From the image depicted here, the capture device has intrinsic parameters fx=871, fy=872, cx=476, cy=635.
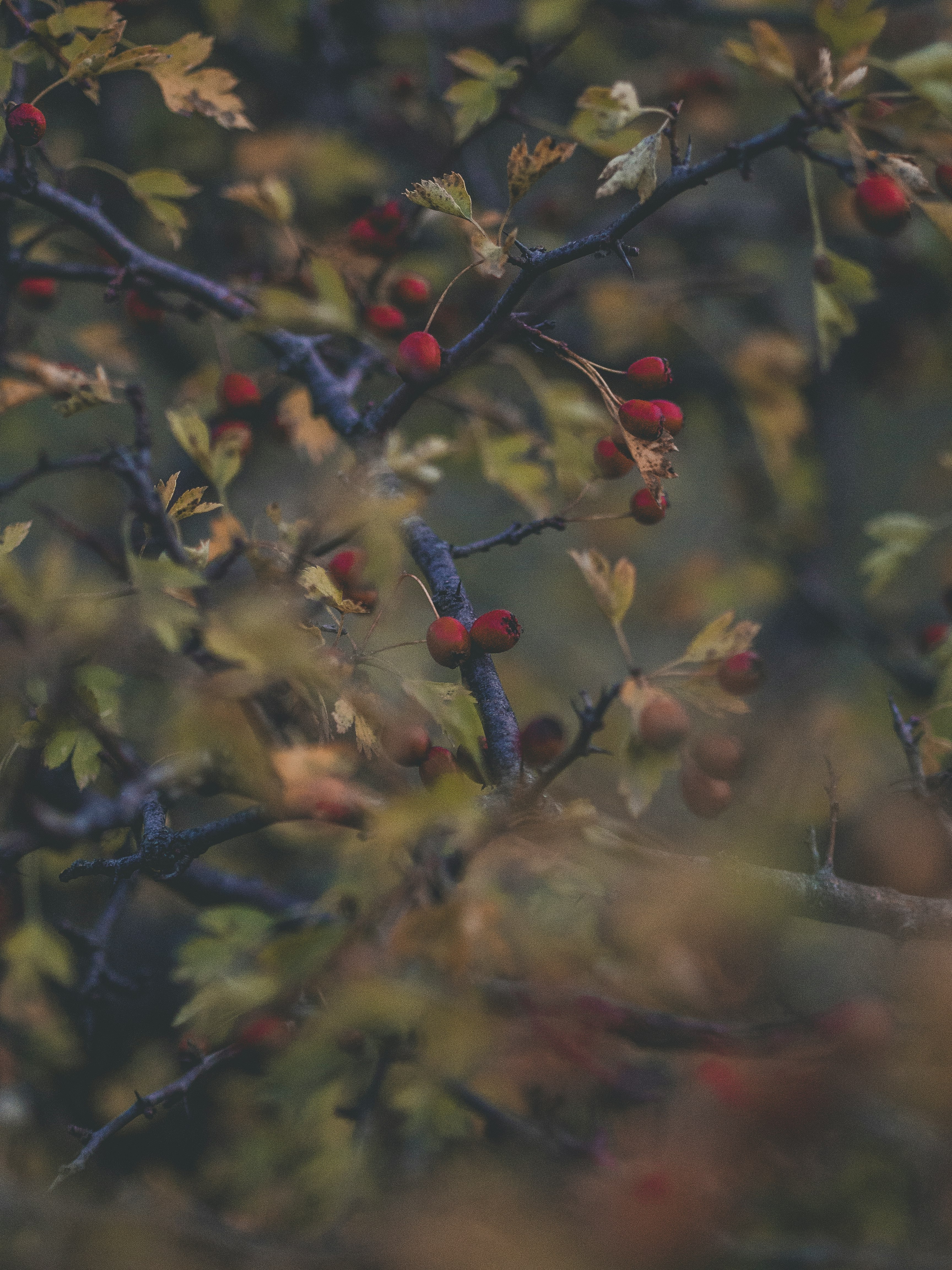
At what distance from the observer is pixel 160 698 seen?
156cm

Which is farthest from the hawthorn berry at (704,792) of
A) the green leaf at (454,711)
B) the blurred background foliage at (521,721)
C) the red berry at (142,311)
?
the red berry at (142,311)

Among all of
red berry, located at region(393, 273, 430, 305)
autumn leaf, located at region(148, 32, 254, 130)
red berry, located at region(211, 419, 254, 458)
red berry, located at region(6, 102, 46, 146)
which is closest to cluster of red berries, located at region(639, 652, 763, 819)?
red berry, located at region(211, 419, 254, 458)

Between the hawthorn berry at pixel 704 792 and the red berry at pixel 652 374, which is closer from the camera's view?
the red berry at pixel 652 374

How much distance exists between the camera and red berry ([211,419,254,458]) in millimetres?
1599

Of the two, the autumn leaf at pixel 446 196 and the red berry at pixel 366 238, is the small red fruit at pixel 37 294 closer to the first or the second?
the red berry at pixel 366 238

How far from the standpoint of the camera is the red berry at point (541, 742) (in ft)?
4.67

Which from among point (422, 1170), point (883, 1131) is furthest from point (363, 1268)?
point (883, 1131)

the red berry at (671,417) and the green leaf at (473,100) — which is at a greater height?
the green leaf at (473,100)

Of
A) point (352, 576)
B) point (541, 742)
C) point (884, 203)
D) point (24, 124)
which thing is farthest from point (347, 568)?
point (884, 203)

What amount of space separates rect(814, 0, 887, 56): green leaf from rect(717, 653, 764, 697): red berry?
1.05 m

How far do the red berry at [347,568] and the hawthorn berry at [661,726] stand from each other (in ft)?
1.86

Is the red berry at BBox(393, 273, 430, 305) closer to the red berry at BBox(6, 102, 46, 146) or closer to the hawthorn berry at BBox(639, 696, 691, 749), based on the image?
the red berry at BBox(6, 102, 46, 146)

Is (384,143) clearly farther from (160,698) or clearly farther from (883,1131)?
(883,1131)

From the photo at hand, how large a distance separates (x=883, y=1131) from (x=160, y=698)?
5.48 ft
